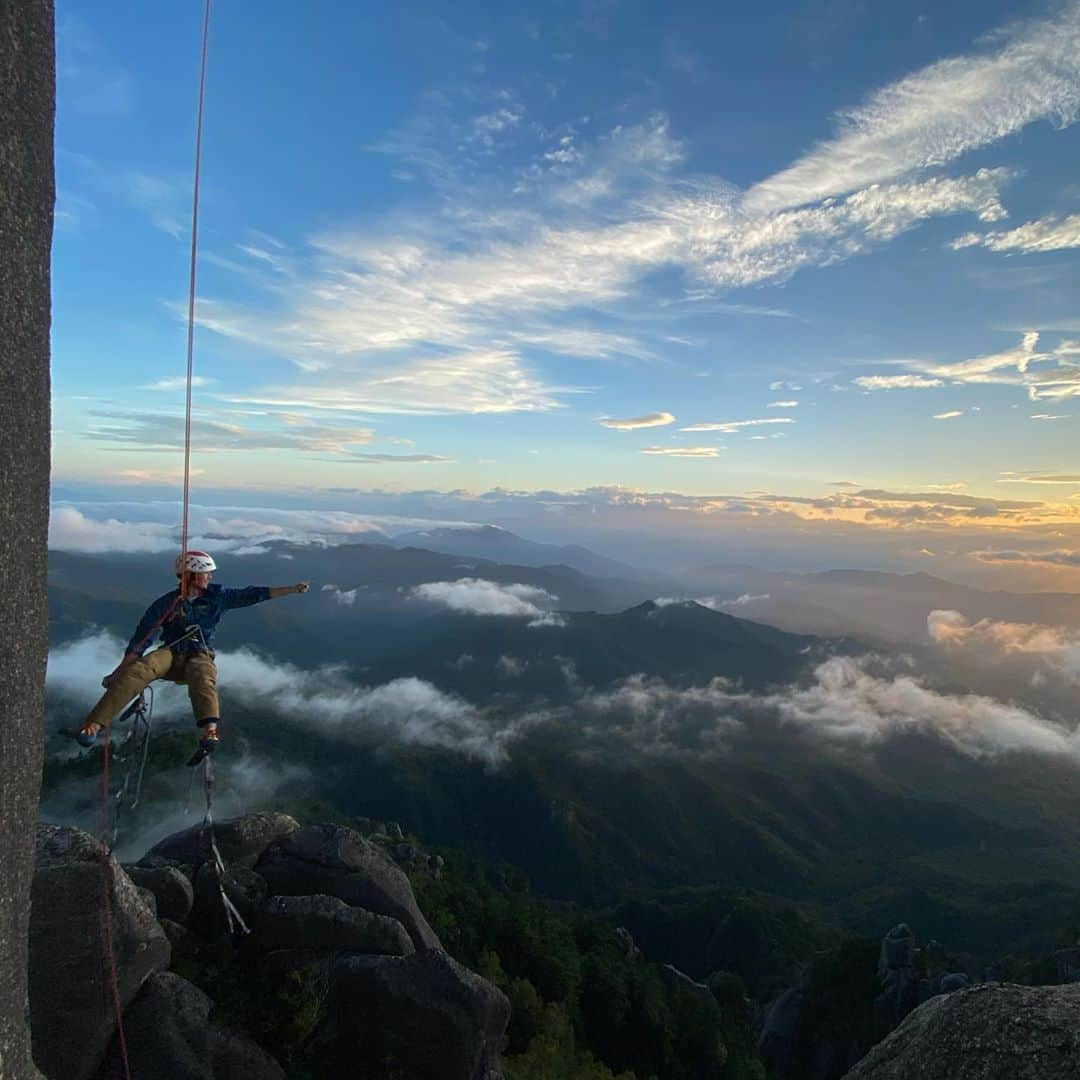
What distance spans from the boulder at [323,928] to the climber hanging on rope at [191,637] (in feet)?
29.3

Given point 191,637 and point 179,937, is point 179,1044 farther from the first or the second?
point 191,637

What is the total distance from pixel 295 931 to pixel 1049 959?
135791 millimetres

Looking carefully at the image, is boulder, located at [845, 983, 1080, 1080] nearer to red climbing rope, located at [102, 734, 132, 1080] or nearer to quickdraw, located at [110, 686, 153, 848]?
quickdraw, located at [110, 686, 153, 848]

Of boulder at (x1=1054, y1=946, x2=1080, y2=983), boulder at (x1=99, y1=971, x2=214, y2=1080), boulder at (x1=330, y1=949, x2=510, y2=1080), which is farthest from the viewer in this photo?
boulder at (x1=1054, y1=946, x2=1080, y2=983)

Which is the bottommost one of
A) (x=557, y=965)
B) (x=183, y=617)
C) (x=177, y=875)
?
(x=557, y=965)

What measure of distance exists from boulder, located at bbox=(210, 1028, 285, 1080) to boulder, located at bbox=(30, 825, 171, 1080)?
2506mm

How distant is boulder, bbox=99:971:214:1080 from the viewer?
16141 mm

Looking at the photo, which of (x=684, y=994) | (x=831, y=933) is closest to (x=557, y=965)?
(x=684, y=994)

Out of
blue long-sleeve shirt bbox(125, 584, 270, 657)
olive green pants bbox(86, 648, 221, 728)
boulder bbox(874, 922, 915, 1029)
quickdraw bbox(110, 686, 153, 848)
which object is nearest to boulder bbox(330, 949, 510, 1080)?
quickdraw bbox(110, 686, 153, 848)

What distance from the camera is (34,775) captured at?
9.48 meters

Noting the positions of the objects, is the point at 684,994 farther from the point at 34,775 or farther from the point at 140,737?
the point at 34,775

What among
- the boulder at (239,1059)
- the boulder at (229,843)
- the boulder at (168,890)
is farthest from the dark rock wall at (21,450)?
the boulder at (229,843)

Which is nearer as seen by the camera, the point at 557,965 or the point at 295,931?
the point at 295,931

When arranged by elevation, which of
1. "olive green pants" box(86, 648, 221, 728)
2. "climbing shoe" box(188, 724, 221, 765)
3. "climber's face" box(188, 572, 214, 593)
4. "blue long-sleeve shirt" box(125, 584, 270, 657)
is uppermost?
"climber's face" box(188, 572, 214, 593)
